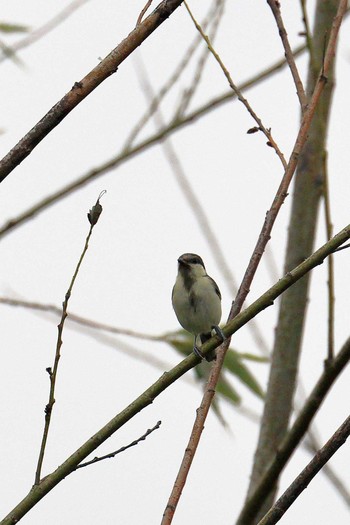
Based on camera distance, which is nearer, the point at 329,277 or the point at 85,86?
the point at 85,86

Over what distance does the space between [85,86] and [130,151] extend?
1.00 meters

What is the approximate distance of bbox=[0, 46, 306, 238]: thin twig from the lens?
2.31m

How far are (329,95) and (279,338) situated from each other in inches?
35.4

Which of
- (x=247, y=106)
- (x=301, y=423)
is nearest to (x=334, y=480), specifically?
(x=301, y=423)

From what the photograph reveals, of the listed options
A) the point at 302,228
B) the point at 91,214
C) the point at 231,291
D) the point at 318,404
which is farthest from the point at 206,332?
the point at 91,214

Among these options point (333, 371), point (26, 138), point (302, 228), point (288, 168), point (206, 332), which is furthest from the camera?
point (302, 228)

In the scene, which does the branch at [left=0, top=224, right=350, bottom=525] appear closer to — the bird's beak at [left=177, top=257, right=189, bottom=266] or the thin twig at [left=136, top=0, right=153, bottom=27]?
the thin twig at [left=136, top=0, right=153, bottom=27]

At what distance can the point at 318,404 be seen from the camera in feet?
7.50

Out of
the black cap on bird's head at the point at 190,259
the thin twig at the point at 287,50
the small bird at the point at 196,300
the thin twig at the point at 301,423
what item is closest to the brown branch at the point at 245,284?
the thin twig at the point at 287,50

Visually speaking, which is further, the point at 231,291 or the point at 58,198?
the point at 231,291

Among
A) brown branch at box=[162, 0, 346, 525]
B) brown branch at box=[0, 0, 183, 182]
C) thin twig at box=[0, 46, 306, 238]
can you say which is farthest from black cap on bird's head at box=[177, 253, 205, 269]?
brown branch at box=[0, 0, 183, 182]

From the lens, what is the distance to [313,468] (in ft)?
5.08

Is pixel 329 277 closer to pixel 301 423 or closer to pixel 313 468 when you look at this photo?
pixel 301 423

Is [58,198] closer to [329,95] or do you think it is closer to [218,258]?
[218,258]
